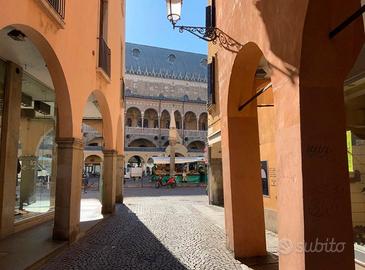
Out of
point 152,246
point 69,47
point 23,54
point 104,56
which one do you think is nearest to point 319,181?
point 152,246

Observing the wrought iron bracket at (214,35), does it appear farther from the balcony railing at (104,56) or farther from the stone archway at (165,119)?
the stone archway at (165,119)

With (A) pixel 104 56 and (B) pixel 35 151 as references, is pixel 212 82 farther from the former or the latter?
Result: (B) pixel 35 151

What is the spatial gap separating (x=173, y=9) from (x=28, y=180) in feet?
26.1

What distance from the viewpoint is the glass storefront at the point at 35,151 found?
35.9 ft

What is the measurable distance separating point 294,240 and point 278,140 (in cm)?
110

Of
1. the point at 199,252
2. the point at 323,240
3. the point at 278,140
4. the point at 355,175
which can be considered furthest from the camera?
the point at 199,252

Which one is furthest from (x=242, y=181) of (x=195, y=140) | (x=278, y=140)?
(x=195, y=140)

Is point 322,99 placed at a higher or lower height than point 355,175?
higher

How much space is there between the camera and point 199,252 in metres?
7.38

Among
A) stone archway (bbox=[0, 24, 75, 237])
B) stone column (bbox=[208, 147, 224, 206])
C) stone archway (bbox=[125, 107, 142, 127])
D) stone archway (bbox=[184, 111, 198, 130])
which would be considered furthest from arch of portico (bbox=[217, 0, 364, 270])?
stone archway (bbox=[184, 111, 198, 130])

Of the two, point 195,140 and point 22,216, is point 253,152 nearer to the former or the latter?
point 22,216

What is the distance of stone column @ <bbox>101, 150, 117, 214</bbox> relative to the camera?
13.5 meters

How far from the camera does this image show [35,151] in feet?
38.6

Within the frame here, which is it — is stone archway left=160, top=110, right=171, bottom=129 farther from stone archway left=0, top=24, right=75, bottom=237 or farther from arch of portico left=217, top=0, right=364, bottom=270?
arch of portico left=217, top=0, right=364, bottom=270
